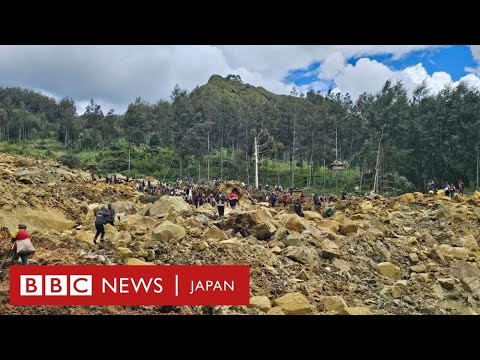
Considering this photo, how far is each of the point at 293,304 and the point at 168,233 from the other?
3.72 metres

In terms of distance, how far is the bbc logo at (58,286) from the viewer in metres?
6.51

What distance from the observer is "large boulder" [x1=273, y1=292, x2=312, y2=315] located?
23.8 ft

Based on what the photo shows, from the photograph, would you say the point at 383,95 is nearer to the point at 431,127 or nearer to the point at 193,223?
the point at 431,127

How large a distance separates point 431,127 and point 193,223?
75.0 feet

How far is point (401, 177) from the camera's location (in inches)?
1033

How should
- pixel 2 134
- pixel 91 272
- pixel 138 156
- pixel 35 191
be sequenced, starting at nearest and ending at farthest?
pixel 91 272 < pixel 35 191 < pixel 138 156 < pixel 2 134

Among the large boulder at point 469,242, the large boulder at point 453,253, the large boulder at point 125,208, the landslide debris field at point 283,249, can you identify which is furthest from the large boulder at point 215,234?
the large boulder at point 469,242

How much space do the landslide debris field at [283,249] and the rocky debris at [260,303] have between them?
0.03 meters

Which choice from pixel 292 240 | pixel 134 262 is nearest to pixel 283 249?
pixel 292 240

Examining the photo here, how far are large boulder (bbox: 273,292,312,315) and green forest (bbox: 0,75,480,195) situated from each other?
12922 millimetres

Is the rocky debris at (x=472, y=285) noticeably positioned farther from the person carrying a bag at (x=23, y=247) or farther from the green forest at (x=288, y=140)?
the green forest at (x=288, y=140)

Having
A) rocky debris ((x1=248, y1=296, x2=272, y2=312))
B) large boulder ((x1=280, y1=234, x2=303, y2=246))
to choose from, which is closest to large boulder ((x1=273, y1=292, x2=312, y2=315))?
rocky debris ((x1=248, y1=296, x2=272, y2=312))
